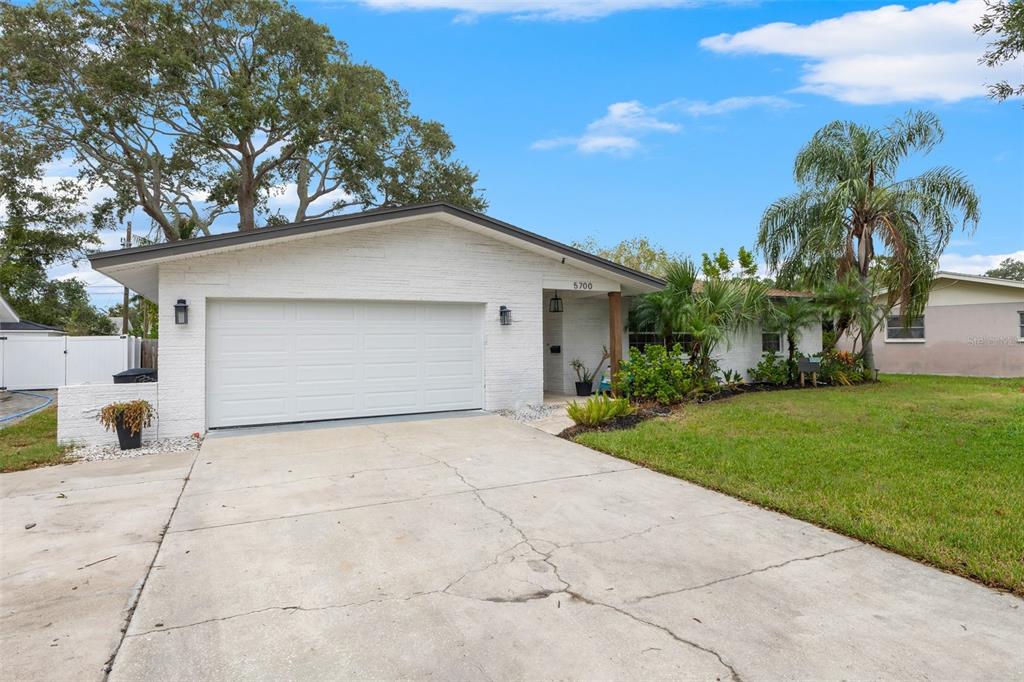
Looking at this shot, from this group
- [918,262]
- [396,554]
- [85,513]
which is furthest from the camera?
[918,262]

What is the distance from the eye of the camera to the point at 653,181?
67.3 ft

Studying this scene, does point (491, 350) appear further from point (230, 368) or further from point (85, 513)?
point (85, 513)

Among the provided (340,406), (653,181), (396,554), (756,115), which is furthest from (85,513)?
(653,181)

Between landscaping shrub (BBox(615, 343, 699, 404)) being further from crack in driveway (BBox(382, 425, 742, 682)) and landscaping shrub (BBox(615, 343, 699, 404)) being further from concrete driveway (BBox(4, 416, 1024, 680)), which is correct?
crack in driveway (BBox(382, 425, 742, 682))

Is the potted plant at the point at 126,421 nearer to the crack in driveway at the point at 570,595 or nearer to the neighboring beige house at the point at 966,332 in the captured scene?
the crack in driveway at the point at 570,595

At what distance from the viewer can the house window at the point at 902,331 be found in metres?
19.0

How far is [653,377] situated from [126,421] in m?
8.70

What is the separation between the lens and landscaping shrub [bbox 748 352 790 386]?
14352mm

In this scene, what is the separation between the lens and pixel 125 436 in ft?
24.6

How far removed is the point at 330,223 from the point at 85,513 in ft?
16.9

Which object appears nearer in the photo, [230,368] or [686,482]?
[686,482]

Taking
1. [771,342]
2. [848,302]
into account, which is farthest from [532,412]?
[771,342]

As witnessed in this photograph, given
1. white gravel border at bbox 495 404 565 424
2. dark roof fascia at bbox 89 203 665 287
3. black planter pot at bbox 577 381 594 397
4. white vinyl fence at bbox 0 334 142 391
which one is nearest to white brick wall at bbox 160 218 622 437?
→ white gravel border at bbox 495 404 565 424

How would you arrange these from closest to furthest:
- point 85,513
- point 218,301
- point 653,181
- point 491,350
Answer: point 85,513
point 218,301
point 491,350
point 653,181
